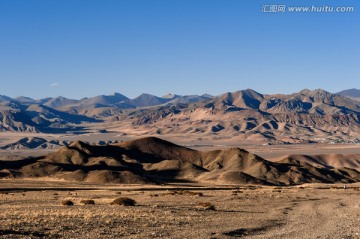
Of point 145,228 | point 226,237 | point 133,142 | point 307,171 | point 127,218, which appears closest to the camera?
point 226,237

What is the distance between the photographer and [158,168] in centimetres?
13450

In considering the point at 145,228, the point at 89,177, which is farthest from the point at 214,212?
the point at 89,177

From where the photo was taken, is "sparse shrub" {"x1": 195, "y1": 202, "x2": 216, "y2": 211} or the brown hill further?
the brown hill

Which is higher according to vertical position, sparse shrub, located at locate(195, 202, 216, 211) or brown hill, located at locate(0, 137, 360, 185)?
sparse shrub, located at locate(195, 202, 216, 211)

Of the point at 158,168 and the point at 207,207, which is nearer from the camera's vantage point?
the point at 207,207

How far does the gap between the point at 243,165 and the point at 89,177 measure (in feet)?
149

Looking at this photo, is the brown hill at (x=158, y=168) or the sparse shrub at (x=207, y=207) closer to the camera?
the sparse shrub at (x=207, y=207)

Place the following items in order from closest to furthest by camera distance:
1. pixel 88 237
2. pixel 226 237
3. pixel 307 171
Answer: pixel 88 237
pixel 226 237
pixel 307 171

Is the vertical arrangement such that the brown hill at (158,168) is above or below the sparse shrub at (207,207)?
below

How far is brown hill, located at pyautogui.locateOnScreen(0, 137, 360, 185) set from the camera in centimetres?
11575

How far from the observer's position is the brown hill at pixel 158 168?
116m

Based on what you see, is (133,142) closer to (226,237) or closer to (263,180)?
(263,180)

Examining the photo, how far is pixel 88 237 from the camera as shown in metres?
25.6

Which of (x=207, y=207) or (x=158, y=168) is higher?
(x=207, y=207)
